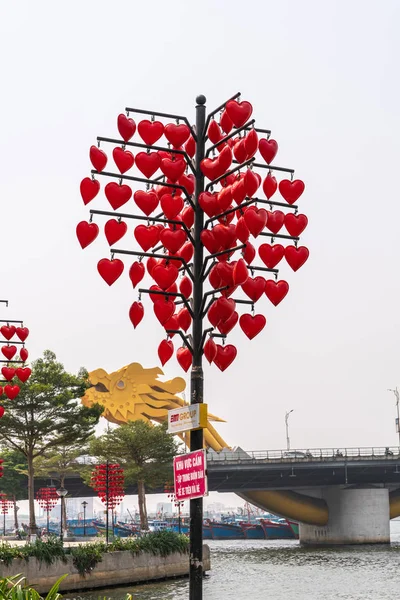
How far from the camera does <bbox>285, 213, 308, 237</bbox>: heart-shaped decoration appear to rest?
1446 centimetres

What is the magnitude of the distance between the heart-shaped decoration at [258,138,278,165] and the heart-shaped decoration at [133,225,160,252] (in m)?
2.02

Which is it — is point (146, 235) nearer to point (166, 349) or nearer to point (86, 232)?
point (86, 232)

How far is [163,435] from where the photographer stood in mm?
91938

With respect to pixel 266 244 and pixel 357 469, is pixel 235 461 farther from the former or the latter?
pixel 266 244

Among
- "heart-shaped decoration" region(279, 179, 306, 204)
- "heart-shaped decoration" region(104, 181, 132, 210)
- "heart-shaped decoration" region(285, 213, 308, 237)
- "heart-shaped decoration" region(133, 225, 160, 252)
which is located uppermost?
"heart-shaped decoration" region(279, 179, 306, 204)

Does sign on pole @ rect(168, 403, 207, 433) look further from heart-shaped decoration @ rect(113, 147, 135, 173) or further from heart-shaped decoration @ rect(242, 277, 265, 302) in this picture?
heart-shaped decoration @ rect(113, 147, 135, 173)

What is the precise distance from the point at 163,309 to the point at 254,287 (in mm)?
1470

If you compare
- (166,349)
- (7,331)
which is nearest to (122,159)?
(166,349)

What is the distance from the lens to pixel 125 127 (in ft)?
44.9

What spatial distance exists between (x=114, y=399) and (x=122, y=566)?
218 feet

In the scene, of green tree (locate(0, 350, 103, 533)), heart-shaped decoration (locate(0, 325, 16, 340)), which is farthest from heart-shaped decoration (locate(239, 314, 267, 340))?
green tree (locate(0, 350, 103, 533))

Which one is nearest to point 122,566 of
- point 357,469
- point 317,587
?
point 317,587

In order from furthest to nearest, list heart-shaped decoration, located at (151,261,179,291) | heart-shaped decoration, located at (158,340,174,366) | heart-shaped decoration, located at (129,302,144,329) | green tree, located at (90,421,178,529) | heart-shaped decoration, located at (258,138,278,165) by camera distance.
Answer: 1. green tree, located at (90,421,178,529)
2. heart-shaped decoration, located at (158,340,174,366)
3. heart-shaped decoration, located at (129,302,144,329)
4. heart-shaped decoration, located at (258,138,278,165)
5. heart-shaped decoration, located at (151,261,179,291)

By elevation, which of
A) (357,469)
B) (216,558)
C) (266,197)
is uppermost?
(266,197)
